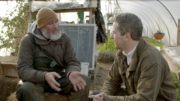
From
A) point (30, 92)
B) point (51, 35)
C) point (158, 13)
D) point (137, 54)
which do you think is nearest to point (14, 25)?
point (51, 35)

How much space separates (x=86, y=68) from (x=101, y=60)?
227 cm

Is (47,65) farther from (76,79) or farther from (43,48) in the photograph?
(76,79)

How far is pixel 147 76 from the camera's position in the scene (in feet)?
8.34

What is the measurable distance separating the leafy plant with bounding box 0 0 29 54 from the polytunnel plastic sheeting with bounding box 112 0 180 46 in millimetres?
2823

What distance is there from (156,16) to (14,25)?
6733 mm

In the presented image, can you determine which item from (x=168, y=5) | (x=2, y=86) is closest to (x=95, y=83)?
(x=2, y=86)

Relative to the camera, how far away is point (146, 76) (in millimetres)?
2549

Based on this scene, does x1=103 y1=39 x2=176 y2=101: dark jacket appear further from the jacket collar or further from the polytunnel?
the polytunnel

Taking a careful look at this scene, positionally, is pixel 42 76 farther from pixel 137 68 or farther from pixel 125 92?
pixel 137 68

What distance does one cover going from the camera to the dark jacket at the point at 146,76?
254 cm

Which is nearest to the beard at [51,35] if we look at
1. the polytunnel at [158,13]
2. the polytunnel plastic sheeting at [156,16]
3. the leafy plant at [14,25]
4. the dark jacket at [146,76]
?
the dark jacket at [146,76]

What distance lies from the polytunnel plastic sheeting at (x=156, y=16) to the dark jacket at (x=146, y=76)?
284 inches

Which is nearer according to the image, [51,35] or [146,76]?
[146,76]

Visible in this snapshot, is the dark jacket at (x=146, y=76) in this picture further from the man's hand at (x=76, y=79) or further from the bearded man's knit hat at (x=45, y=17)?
the bearded man's knit hat at (x=45, y=17)
